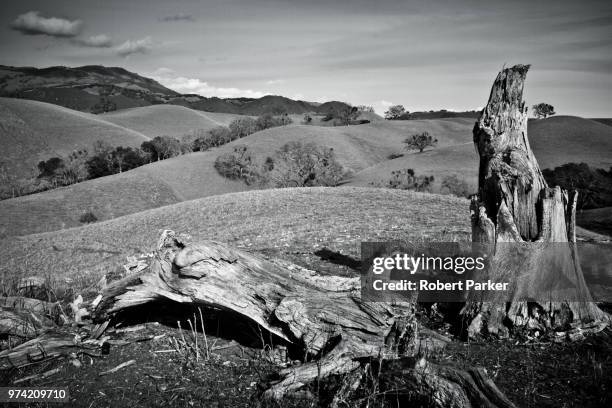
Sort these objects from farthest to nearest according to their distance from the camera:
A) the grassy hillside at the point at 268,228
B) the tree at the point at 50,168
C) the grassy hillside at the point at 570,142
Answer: the tree at the point at 50,168, the grassy hillside at the point at 570,142, the grassy hillside at the point at 268,228

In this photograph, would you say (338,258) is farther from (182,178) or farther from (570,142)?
(570,142)

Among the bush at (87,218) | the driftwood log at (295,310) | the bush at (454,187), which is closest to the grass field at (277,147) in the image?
the bush at (87,218)

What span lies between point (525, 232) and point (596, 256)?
5.45 metres

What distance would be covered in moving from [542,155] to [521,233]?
86.9 metres

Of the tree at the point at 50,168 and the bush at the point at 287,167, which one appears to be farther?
the tree at the point at 50,168

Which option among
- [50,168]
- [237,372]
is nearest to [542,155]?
[237,372]

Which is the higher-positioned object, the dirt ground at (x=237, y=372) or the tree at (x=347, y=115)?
the tree at (x=347, y=115)

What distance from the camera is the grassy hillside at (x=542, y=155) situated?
72.6m

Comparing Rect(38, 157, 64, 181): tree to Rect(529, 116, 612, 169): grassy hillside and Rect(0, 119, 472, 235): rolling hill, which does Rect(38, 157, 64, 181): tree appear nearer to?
Rect(0, 119, 472, 235): rolling hill

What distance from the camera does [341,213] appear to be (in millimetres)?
20938

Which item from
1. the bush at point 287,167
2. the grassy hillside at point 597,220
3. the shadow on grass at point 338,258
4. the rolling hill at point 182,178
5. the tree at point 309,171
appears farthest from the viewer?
the bush at point 287,167

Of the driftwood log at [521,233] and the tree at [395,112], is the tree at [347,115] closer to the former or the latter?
the tree at [395,112]

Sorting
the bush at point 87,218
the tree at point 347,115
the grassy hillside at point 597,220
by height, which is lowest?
the bush at point 87,218

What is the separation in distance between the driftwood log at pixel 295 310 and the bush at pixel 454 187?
57191mm
